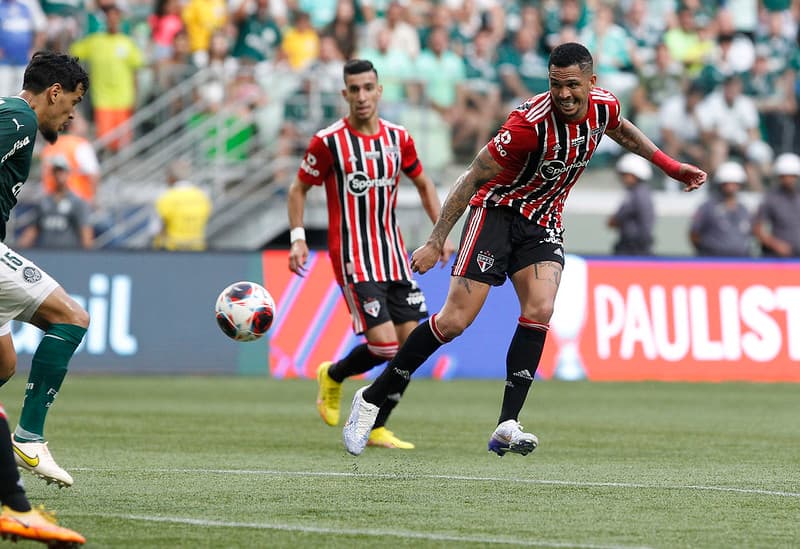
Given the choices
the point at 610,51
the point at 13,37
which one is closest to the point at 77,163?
the point at 13,37

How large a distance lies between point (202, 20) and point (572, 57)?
45.2ft

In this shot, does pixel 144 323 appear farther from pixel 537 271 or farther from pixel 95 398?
pixel 537 271

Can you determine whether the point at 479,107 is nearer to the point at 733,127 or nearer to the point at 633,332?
the point at 733,127

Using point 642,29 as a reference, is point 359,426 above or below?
below

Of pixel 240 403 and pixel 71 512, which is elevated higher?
pixel 71 512

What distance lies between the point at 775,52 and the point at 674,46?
5.10 ft

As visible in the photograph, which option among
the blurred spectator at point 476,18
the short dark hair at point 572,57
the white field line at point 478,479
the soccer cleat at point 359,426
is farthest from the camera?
the blurred spectator at point 476,18

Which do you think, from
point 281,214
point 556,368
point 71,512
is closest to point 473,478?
point 71,512

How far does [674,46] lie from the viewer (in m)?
22.8

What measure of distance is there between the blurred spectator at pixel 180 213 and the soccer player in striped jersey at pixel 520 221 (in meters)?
10.0

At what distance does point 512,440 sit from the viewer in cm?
807

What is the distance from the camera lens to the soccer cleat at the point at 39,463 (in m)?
7.16

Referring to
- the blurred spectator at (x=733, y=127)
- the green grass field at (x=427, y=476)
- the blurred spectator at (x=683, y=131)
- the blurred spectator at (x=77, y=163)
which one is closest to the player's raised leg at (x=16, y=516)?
the green grass field at (x=427, y=476)

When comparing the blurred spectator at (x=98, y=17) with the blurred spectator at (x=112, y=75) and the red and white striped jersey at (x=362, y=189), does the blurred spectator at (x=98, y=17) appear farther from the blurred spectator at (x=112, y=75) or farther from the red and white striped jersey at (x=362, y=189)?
the red and white striped jersey at (x=362, y=189)
